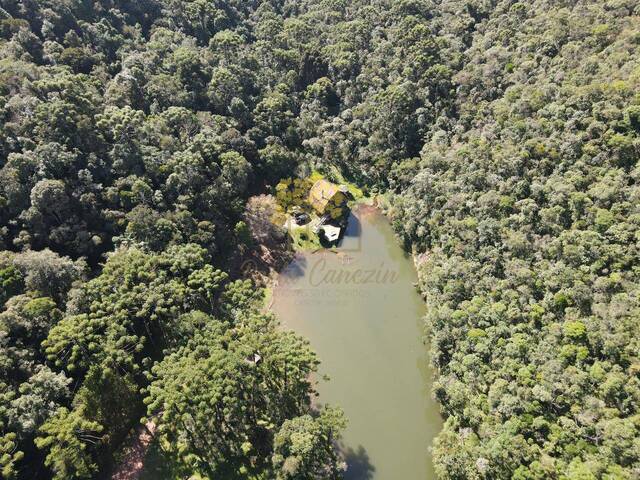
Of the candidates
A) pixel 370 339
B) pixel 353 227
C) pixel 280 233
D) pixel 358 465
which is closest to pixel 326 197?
pixel 353 227

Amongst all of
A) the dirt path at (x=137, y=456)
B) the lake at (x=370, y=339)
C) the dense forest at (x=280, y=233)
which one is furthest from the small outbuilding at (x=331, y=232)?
the dirt path at (x=137, y=456)

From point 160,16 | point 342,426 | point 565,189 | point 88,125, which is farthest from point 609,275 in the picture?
point 160,16

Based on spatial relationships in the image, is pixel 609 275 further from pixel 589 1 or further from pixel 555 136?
pixel 589 1

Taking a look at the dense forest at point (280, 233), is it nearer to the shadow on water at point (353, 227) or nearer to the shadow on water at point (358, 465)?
the shadow on water at point (358, 465)

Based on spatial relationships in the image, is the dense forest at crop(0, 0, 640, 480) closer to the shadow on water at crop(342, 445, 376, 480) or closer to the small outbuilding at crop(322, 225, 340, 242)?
the shadow on water at crop(342, 445, 376, 480)

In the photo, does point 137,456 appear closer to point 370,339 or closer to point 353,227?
point 370,339

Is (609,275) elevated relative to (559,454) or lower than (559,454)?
elevated

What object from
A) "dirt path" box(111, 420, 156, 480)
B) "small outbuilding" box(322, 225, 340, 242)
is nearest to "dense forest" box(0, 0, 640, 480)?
"dirt path" box(111, 420, 156, 480)
